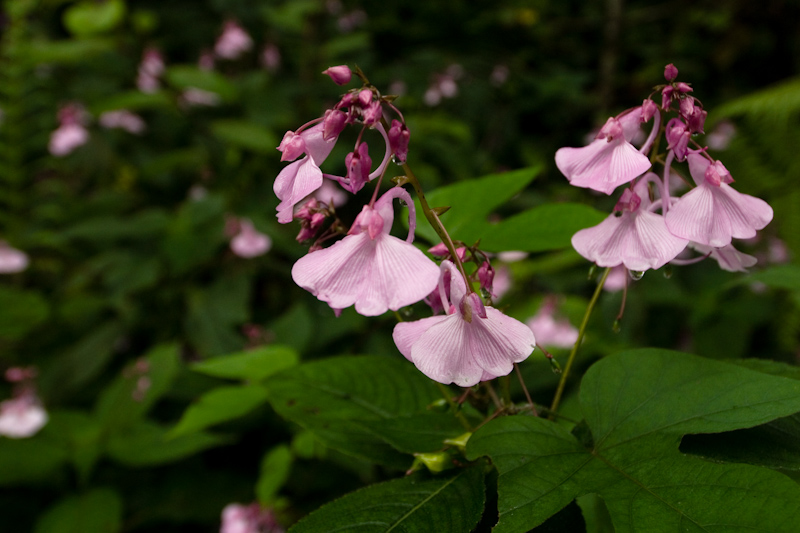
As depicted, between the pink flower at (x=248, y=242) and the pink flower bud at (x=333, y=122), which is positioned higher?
the pink flower bud at (x=333, y=122)

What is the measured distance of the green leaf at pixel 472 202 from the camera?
82cm

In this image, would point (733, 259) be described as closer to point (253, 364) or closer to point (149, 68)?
point (253, 364)

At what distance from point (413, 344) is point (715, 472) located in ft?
0.96

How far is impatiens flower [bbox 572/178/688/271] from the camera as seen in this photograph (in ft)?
1.82

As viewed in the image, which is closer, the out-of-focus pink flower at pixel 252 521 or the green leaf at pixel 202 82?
the out-of-focus pink flower at pixel 252 521

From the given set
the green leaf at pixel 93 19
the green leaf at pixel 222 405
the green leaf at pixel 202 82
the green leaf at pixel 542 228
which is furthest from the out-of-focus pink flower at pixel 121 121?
the green leaf at pixel 542 228

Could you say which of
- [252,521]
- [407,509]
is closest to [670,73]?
[407,509]

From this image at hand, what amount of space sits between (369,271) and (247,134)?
2358mm

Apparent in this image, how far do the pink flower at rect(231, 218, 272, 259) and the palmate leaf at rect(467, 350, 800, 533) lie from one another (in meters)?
A: 2.11

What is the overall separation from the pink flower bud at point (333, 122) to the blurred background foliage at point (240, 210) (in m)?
0.59

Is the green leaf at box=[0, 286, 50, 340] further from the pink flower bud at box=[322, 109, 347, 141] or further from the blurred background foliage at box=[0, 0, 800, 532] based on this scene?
the pink flower bud at box=[322, 109, 347, 141]

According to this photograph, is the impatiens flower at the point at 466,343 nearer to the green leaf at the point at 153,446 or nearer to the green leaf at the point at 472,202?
the green leaf at the point at 472,202

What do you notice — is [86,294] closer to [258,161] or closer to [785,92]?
[258,161]

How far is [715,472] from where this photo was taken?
48 centimetres
